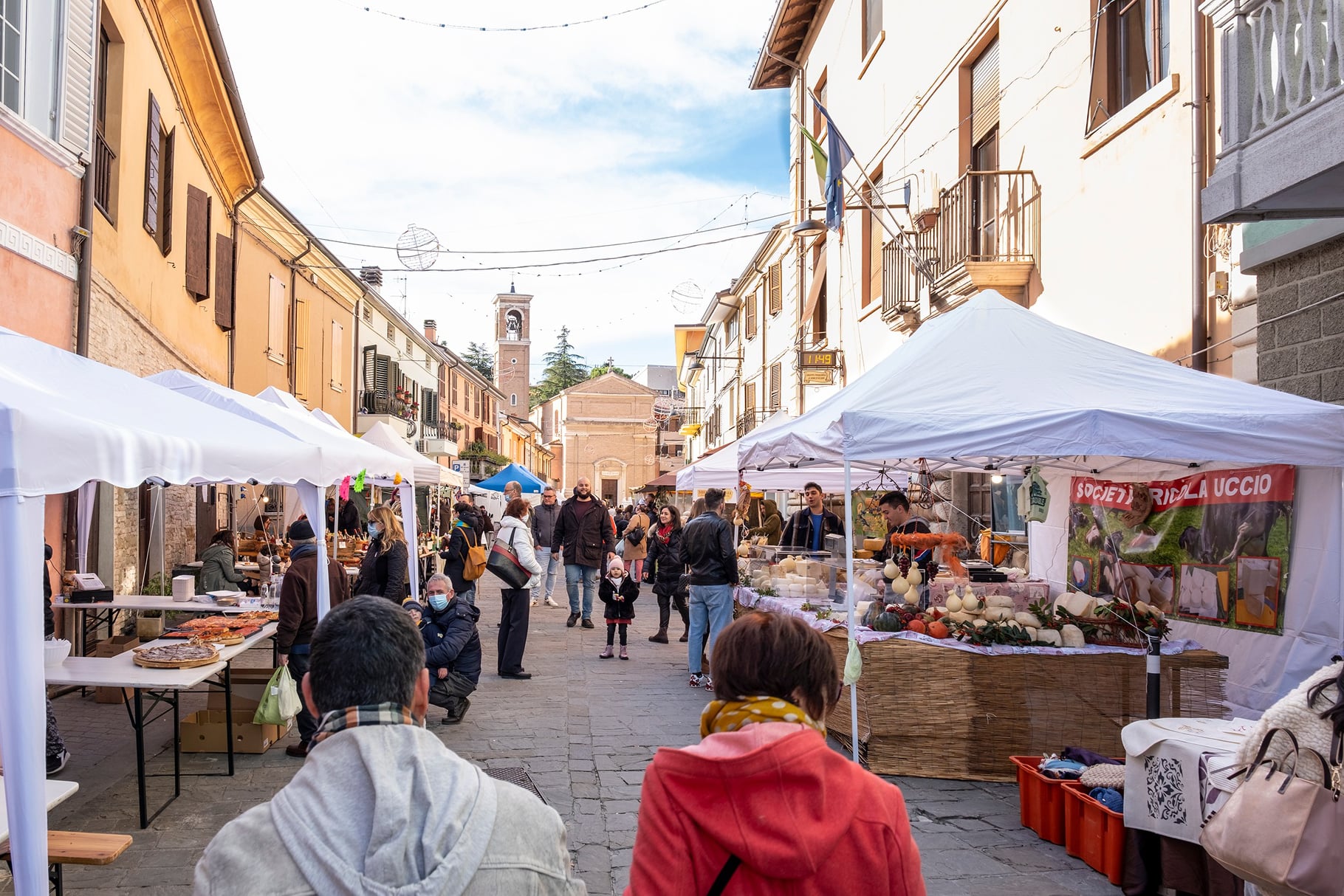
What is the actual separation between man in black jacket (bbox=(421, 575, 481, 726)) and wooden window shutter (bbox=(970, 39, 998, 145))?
8615 millimetres

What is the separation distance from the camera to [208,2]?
12.2m

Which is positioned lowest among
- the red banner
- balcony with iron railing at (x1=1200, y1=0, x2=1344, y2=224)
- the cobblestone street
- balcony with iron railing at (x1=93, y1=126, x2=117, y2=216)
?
the cobblestone street

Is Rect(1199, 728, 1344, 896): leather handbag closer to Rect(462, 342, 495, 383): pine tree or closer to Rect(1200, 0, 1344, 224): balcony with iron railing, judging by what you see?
Rect(1200, 0, 1344, 224): balcony with iron railing

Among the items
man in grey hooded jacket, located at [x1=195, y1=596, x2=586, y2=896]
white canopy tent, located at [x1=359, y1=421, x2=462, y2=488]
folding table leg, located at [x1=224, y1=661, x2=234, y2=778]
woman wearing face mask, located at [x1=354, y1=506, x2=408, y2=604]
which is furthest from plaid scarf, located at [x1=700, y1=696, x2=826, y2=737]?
white canopy tent, located at [x1=359, y1=421, x2=462, y2=488]

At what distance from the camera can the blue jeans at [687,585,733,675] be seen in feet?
29.6

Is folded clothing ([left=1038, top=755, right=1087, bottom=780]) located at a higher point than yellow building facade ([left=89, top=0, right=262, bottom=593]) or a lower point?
lower

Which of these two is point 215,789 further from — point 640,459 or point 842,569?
point 640,459

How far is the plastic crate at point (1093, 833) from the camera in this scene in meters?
4.63

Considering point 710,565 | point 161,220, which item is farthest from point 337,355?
point 710,565

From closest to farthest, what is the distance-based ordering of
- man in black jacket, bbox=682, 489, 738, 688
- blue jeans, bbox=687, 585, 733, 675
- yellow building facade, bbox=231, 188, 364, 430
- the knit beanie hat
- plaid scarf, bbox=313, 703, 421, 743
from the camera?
plaid scarf, bbox=313, 703, 421, 743, the knit beanie hat, man in black jacket, bbox=682, 489, 738, 688, blue jeans, bbox=687, 585, 733, 675, yellow building facade, bbox=231, 188, 364, 430

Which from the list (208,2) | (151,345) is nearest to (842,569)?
(151,345)

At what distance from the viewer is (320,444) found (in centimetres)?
771

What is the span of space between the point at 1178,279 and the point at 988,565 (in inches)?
108

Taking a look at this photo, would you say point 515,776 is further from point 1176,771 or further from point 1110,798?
point 1176,771
